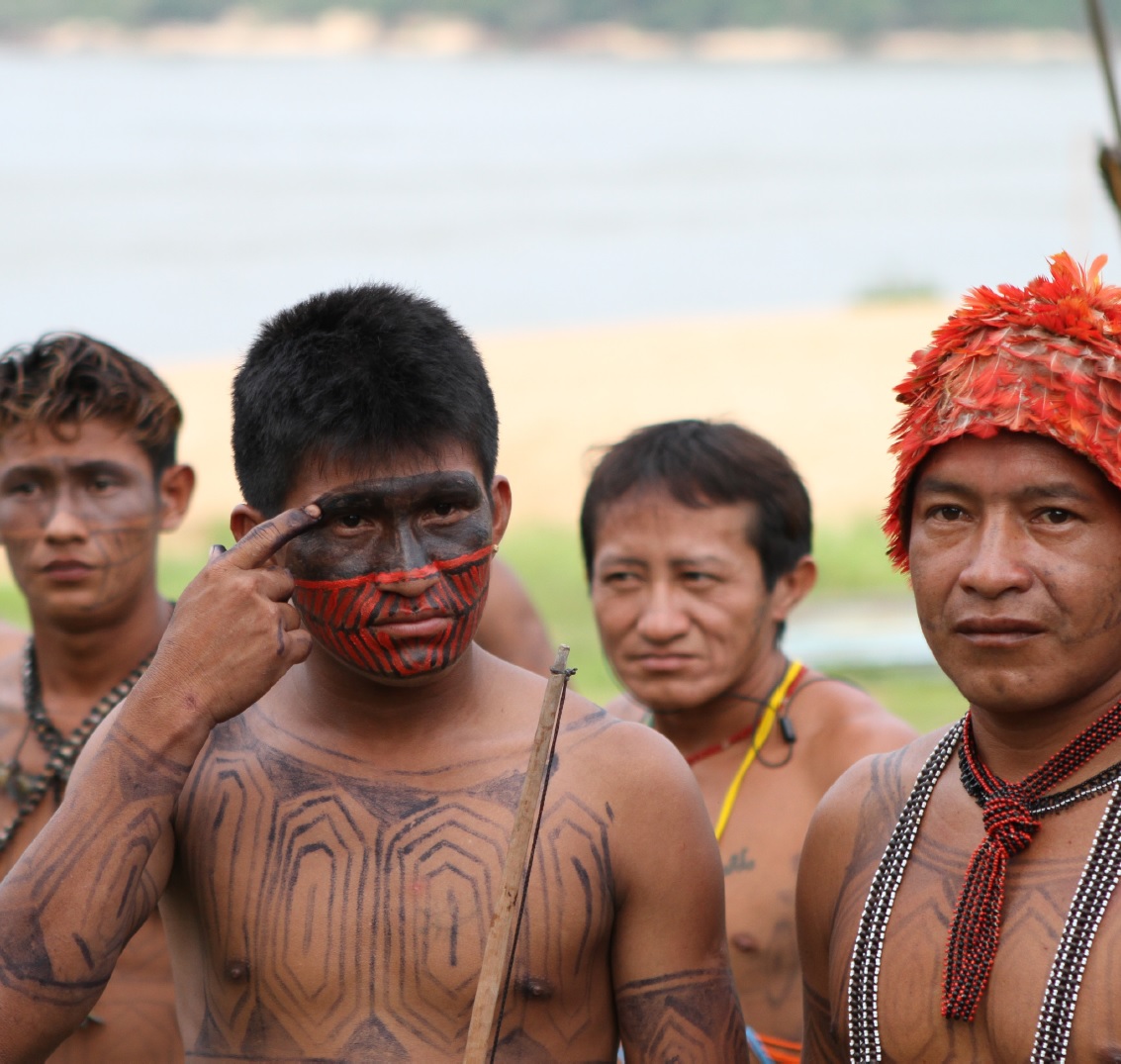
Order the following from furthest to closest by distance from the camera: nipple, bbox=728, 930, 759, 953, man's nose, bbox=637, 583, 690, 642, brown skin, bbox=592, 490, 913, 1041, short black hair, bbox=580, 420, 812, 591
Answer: short black hair, bbox=580, 420, 812, 591, man's nose, bbox=637, 583, 690, 642, brown skin, bbox=592, 490, 913, 1041, nipple, bbox=728, 930, 759, 953

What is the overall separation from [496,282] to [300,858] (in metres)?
36.9

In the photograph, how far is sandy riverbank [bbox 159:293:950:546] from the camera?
17484 millimetres

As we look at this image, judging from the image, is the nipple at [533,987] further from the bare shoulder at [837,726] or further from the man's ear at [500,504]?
the bare shoulder at [837,726]

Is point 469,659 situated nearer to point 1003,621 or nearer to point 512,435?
point 1003,621

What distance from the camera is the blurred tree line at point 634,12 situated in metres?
61.6

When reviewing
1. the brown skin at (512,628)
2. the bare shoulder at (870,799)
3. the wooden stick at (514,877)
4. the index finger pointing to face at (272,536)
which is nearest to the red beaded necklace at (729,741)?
the brown skin at (512,628)

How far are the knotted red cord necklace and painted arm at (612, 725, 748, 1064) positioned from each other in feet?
A: 1.57

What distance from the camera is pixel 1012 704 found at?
2920 millimetres

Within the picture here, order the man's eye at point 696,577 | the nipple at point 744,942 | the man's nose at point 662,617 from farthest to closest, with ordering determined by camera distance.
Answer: the man's eye at point 696,577 < the man's nose at point 662,617 < the nipple at point 744,942

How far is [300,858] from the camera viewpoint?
326 cm

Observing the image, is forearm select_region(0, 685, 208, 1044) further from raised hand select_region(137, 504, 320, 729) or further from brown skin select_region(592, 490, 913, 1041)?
brown skin select_region(592, 490, 913, 1041)

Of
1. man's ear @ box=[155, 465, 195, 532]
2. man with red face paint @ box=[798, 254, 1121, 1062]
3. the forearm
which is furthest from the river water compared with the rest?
the forearm

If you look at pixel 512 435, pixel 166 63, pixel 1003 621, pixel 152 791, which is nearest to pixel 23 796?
pixel 152 791

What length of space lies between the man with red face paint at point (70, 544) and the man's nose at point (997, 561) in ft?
8.06
